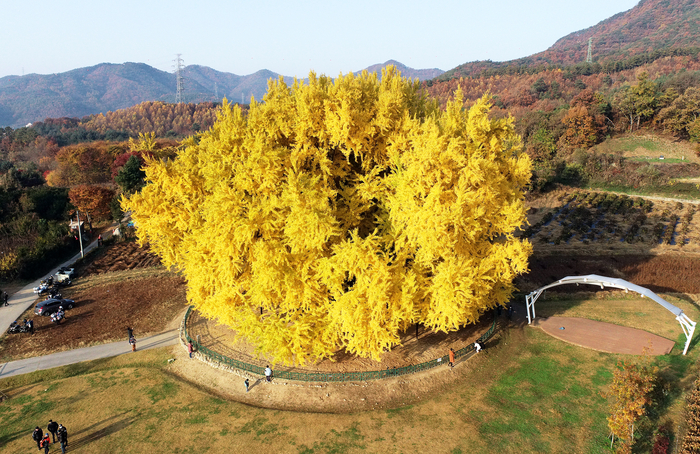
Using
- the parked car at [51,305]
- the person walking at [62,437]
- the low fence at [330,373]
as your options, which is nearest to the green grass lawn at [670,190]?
the low fence at [330,373]

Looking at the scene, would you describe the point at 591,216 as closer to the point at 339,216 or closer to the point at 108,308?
the point at 339,216

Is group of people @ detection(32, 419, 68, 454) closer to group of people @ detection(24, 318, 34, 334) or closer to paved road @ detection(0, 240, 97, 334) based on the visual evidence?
group of people @ detection(24, 318, 34, 334)

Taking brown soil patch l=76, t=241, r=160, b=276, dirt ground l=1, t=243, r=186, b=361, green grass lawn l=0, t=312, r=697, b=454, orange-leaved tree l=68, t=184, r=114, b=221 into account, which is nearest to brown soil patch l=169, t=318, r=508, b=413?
green grass lawn l=0, t=312, r=697, b=454

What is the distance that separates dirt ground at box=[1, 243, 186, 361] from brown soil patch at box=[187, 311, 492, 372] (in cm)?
527

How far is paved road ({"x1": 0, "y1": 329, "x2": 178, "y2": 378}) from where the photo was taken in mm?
23141

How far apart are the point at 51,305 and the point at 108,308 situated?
4.45 m

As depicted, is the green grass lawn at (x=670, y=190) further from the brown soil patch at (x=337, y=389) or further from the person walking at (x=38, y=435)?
the person walking at (x=38, y=435)

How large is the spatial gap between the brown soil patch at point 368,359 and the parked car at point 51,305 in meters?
12.8

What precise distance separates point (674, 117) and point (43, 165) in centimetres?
12727

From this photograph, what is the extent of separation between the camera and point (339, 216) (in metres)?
20.6

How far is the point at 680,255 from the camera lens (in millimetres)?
37250

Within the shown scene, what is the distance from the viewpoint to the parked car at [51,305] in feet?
99.5

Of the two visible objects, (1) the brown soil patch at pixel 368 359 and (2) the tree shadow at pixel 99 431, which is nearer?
(2) the tree shadow at pixel 99 431

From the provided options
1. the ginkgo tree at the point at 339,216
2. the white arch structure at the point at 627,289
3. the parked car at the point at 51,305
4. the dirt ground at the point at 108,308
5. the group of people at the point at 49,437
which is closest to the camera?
the group of people at the point at 49,437
